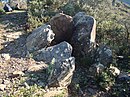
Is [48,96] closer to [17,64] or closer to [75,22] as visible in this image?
[17,64]

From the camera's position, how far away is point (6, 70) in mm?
8633

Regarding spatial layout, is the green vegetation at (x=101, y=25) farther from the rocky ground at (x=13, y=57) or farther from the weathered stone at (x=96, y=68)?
the rocky ground at (x=13, y=57)

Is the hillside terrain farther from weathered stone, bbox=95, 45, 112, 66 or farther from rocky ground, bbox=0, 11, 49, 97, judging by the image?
weathered stone, bbox=95, 45, 112, 66

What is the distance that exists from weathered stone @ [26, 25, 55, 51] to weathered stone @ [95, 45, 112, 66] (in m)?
1.68

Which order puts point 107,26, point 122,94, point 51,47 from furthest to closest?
1. point 107,26
2. point 51,47
3. point 122,94

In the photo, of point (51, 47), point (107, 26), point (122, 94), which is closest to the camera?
point (122, 94)

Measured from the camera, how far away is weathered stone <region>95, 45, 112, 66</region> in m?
9.42

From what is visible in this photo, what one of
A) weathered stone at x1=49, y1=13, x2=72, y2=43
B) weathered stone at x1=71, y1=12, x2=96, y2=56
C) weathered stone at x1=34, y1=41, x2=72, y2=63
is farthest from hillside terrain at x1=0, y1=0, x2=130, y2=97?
weathered stone at x1=71, y1=12, x2=96, y2=56

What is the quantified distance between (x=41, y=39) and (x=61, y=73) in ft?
6.75

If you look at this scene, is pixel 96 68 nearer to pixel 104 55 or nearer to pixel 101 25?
pixel 104 55

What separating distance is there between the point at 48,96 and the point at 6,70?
170 centimetres

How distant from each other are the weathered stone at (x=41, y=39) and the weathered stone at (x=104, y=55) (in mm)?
1679

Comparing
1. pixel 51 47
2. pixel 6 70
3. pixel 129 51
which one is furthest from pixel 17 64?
pixel 129 51

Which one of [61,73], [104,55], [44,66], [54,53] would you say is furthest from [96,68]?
[44,66]
